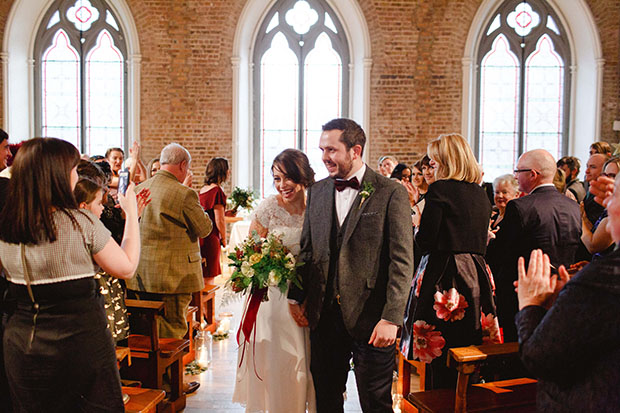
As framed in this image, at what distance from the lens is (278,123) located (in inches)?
436

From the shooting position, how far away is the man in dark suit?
3.63 m

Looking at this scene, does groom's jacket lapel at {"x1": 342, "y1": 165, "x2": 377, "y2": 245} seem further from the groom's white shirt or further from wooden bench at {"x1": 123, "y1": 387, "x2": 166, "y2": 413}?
wooden bench at {"x1": 123, "y1": 387, "x2": 166, "y2": 413}

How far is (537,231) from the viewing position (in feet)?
12.0

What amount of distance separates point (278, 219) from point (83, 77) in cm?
862

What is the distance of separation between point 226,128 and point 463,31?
4.76 m

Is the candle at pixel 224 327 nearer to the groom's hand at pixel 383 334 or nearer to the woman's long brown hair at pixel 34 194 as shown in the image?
the groom's hand at pixel 383 334

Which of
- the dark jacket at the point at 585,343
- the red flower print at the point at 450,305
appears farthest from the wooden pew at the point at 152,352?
the dark jacket at the point at 585,343

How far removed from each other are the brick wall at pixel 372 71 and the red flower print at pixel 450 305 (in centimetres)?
672

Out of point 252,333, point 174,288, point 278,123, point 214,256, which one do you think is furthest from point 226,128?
point 252,333

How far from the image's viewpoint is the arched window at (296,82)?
35.8ft

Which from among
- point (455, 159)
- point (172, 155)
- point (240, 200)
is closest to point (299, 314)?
point (455, 159)

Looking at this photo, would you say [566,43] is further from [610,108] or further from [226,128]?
[226,128]

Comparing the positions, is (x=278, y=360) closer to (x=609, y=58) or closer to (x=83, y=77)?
(x=83, y=77)

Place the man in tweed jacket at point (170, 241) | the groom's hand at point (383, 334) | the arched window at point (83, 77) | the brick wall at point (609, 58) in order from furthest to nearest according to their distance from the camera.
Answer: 1. the arched window at point (83, 77)
2. the brick wall at point (609, 58)
3. the man in tweed jacket at point (170, 241)
4. the groom's hand at point (383, 334)
